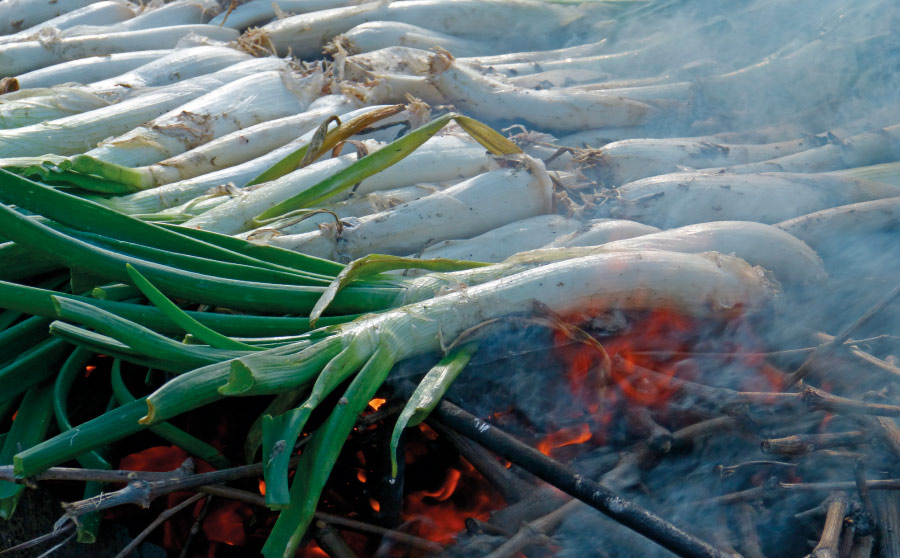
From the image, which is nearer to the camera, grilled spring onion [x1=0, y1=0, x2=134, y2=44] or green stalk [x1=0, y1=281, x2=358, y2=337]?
green stalk [x1=0, y1=281, x2=358, y2=337]

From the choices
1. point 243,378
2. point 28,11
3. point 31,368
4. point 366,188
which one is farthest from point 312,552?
point 28,11

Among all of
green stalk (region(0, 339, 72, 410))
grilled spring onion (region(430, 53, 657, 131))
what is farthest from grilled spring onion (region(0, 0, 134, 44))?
green stalk (region(0, 339, 72, 410))

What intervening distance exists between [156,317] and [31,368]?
0.39 m

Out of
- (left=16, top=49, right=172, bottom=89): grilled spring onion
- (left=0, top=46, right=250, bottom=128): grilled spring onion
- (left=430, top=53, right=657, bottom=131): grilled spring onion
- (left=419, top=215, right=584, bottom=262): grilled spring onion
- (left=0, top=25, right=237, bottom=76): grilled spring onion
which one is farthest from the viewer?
(left=0, top=25, right=237, bottom=76): grilled spring onion

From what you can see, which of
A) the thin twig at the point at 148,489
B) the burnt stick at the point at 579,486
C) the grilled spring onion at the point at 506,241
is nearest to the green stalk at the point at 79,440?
the thin twig at the point at 148,489

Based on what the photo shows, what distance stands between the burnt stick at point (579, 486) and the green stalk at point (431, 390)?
7cm

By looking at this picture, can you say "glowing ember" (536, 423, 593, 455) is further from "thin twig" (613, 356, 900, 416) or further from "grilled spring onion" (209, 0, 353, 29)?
"grilled spring onion" (209, 0, 353, 29)

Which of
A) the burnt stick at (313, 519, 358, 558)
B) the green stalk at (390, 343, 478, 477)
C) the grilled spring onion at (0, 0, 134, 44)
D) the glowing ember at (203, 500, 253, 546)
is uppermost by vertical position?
the grilled spring onion at (0, 0, 134, 44)

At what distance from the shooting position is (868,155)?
3088mm

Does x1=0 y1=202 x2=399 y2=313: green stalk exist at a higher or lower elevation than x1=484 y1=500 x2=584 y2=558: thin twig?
higher

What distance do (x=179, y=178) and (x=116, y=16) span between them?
247 centimetres

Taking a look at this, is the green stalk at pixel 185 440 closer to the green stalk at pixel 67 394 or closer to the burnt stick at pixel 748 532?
the green stalk at pixel 67 394

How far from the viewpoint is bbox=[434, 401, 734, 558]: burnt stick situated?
1344 millimetres

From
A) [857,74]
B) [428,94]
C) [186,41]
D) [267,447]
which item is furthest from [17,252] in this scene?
[857,74]
